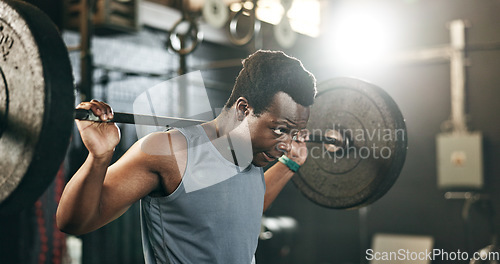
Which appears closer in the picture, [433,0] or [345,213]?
[433,0]

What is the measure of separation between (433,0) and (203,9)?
329cm

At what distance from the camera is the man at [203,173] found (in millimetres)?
1302

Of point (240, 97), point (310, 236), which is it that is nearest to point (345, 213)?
point (310, 236)

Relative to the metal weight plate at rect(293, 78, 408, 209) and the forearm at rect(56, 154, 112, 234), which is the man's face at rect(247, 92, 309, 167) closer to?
the forearm at rect(56, 154, 112, 234)

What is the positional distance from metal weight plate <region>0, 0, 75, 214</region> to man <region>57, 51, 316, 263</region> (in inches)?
4.9

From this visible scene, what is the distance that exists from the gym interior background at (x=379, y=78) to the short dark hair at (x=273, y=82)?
10.1ft

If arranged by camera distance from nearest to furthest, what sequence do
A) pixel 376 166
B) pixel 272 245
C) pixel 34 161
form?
pixel 34 161
pixel 376 166
pixel 272 245

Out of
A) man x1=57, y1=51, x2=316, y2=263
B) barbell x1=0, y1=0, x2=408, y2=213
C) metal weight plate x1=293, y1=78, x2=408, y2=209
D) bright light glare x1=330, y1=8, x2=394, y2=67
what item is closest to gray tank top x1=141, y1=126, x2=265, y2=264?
man x1=57, y1=51, x2=316, y2=263

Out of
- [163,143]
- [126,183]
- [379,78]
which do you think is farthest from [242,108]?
[379,78]

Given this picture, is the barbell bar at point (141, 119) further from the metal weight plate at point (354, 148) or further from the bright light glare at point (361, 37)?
the bright light glare at point (361, 37)

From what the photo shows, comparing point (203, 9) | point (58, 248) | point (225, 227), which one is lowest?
point (58, 248)

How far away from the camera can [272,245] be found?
5.24 meters

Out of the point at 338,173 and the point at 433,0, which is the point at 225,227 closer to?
the point at 338,173

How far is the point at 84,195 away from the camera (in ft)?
4.07
